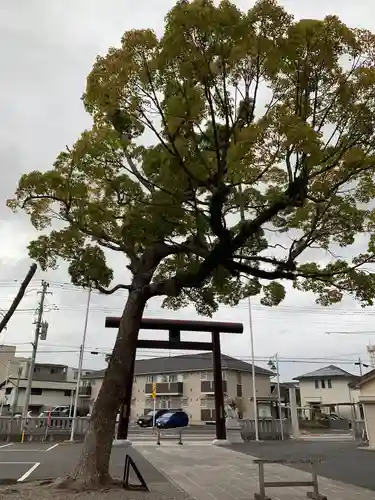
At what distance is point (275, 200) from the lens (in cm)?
708

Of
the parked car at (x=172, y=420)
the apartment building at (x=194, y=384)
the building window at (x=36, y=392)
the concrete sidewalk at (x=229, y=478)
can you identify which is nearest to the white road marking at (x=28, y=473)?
the concrete sidewalk at (x=229, y=478)

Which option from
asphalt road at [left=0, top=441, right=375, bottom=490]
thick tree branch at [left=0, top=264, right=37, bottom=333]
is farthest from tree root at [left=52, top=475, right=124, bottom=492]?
thick tree branch at [left=0, top=264, right=37, bottom=333]

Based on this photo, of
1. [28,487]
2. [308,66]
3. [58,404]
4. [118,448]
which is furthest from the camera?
[58,404]

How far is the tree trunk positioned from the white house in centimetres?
3775

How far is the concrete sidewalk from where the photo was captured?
283 inches

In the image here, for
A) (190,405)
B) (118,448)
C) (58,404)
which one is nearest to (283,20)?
(118,448)

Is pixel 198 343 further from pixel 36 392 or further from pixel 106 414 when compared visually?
pixel 36 392

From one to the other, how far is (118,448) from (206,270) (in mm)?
11090

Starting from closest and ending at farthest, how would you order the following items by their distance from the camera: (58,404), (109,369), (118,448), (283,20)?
(283,20) < (109,369) < (118,448) < (58,404)

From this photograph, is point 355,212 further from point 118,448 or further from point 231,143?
point 118,448

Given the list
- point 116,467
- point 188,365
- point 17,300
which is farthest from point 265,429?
point 17,300

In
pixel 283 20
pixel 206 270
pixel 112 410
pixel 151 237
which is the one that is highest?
pixel 283 20

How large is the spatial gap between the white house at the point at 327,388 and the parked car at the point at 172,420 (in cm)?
1503

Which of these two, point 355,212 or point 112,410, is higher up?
point 355,212
